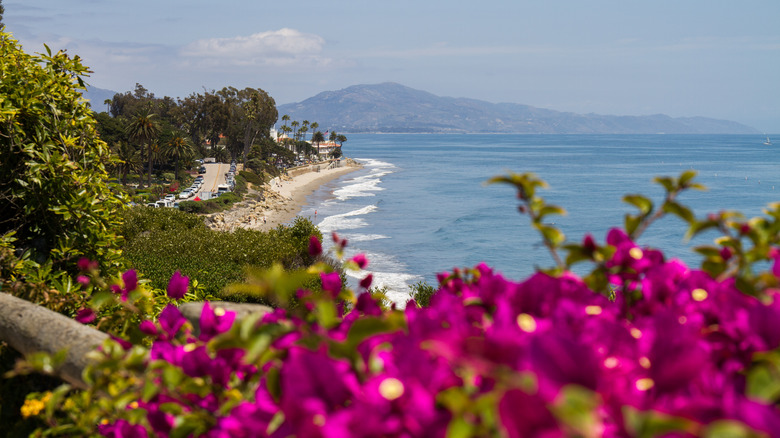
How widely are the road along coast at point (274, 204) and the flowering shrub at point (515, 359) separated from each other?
28013mm

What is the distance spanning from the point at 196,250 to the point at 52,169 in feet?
25.3

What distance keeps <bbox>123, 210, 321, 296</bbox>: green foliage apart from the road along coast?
46.0ft

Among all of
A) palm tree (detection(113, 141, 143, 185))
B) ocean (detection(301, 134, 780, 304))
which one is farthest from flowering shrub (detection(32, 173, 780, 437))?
palm tree (detection(113, 141, 143, 185))

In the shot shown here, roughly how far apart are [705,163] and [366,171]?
7487 centimetres

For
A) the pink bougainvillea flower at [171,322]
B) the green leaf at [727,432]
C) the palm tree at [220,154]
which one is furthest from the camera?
the palm tree at [220,154]

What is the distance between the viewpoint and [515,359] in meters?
1.16

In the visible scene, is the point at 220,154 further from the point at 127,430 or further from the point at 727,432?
the point at 727,432

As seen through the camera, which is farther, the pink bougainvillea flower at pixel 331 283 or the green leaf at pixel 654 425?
the pink bougainvillea flower at pixel 331 283

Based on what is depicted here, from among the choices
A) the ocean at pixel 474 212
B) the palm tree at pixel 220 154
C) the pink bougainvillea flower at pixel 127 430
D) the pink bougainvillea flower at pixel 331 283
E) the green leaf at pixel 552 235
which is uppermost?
the green leaf at pixel 552 235

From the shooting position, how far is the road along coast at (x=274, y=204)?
5161cm

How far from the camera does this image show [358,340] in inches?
49.7

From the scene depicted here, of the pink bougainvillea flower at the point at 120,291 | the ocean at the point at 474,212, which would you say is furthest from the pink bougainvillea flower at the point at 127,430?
the ocean at the point at 474,212

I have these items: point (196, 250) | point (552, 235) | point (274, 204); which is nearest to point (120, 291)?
point (552, 235)

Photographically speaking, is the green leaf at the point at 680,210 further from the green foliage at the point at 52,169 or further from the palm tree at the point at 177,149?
the palm tree at the point at 177,149
